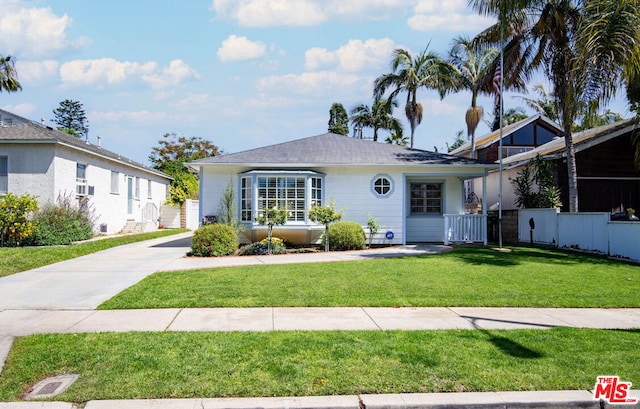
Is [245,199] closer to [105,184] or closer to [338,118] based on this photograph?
[105,184]

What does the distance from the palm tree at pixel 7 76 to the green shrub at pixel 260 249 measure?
15.4m

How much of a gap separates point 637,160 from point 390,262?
12.5 meters

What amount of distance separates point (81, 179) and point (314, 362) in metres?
19.0

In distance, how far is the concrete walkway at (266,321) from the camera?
4.08 m

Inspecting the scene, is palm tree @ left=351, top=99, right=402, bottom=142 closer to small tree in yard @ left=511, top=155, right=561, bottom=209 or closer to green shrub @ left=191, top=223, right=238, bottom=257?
small tree in yard @ left=511, top=155, right=561, bottom=209

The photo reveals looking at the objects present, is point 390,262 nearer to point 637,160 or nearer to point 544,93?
point 637,160

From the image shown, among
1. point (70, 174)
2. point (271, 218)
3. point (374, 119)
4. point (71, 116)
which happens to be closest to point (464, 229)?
point (271, 218)

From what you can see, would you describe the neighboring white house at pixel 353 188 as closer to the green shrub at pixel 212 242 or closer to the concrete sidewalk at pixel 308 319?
the green shrub at pixel 212 242

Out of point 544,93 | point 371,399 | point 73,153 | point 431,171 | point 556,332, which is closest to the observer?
point 371,399

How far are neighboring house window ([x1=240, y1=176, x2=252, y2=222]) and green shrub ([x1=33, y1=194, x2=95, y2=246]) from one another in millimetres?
6897

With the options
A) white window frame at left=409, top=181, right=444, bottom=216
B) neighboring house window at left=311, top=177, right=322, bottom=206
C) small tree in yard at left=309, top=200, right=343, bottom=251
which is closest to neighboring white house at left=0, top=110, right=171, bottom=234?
neighboring house window at left=311, top=177, right=322, bottom=206

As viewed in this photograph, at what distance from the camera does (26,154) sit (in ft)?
59.4

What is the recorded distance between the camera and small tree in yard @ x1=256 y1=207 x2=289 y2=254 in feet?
49.6

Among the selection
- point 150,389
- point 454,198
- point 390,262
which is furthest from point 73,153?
point 150,389
